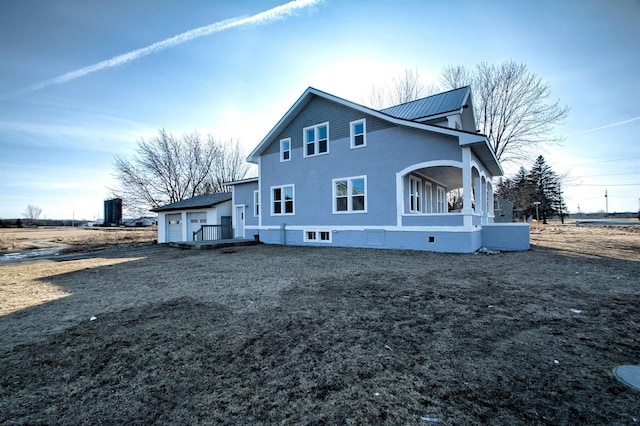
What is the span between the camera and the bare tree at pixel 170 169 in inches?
1185

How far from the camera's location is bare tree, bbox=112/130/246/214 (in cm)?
3009

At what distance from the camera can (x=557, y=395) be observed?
2215mm

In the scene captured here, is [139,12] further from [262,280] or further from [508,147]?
[508,147]

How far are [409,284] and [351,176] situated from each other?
7961mm

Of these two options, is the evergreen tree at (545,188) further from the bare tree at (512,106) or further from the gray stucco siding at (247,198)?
the gray stucco siding at (247,198)

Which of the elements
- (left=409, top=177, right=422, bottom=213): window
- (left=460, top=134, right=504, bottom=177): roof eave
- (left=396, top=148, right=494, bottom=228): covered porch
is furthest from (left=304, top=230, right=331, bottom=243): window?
(left=460, top=134, right=504, bottom=177): roof eave

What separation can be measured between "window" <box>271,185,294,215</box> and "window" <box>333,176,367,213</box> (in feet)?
9.54

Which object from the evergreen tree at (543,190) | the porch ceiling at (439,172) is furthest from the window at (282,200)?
the evergreen tree at (543,190)

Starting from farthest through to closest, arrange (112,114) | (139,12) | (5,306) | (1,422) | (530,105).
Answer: (530,105)
(112,114)
(139,12)
(5,306)
(1,422)

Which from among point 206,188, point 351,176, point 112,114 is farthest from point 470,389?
point 206,188

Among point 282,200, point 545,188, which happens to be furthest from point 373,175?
point 545,188

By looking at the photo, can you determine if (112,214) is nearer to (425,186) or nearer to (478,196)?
(425,186)

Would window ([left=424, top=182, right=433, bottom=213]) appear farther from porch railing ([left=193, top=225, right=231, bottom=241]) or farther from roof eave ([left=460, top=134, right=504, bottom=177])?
porch railing ([left=193, top=225, right=231, bottom=241])

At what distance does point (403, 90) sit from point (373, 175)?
1791cm
